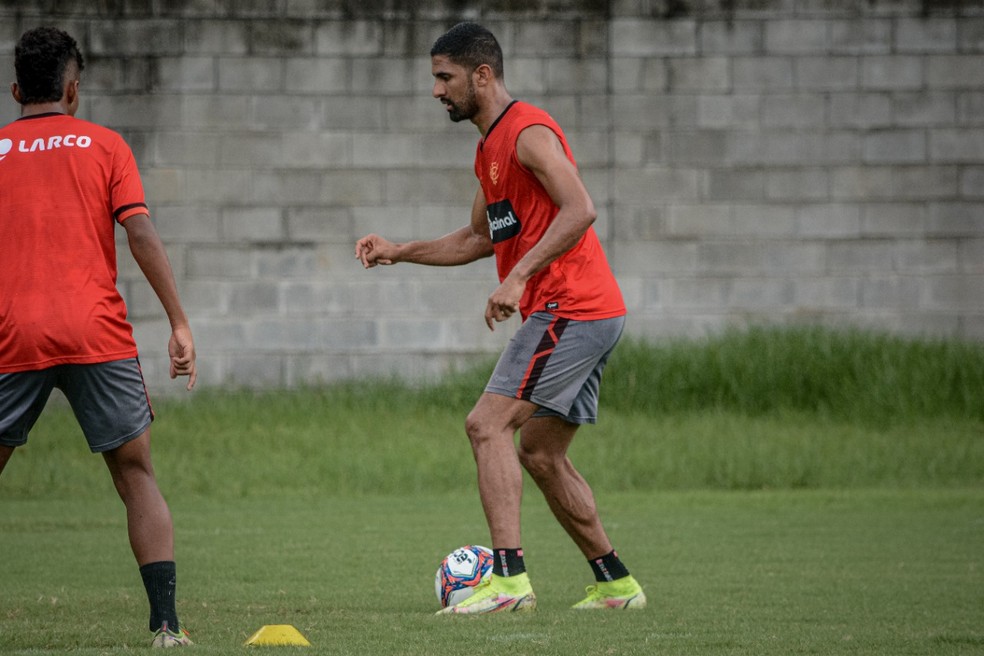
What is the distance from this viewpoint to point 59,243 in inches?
179

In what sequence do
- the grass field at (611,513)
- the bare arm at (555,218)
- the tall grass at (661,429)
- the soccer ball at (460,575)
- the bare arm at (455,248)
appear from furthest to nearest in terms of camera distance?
1. the tall grass at (661,429)
2. the bare arm at (455,248)
3. the soccer ball at (460,575)
4. the bare arm at (555,218)
5. the grass field at (611,513)

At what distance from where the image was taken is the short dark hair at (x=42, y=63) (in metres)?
4.66

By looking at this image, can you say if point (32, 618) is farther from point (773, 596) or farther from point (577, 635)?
point (773, 596)

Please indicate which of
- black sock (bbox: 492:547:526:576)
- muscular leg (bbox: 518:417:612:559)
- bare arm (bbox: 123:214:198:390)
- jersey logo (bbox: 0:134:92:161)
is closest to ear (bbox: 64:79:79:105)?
jersey logo (bbox: 0:134:92:161)

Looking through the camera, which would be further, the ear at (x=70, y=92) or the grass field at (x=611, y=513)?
the grass field at (x=611, y=513)

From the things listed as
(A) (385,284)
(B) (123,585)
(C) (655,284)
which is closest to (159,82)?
(A) (385,284)

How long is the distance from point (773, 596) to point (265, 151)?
7918 millimetres

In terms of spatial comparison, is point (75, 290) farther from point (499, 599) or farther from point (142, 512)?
point (499, 599)

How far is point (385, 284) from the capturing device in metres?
12.9

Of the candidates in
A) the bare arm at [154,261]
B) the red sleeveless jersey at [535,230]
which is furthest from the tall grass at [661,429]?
the bare arm at [154,261]

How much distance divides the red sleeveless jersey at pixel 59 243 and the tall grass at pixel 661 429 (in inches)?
265

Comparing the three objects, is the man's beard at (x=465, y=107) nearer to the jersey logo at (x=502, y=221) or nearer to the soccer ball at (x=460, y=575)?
the jersey logo at (x=502, y=221)

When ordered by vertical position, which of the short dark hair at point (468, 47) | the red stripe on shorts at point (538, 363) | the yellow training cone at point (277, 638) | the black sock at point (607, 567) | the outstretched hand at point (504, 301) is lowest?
the black sock at point (607, 567)

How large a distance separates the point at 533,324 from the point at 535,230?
0.38 meters
